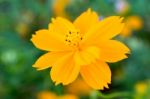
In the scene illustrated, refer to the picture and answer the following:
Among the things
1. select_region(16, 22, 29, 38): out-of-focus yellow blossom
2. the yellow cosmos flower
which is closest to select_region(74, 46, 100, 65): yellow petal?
the yellow cosmos flower

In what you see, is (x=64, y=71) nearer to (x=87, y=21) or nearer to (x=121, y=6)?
(x=87, y=21)

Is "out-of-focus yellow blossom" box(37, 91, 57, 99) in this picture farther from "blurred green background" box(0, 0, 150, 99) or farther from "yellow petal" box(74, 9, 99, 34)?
"yellow petal" box(74, 9, 99, 34)

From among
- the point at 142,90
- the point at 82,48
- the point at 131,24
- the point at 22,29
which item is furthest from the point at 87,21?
the point at 22,29

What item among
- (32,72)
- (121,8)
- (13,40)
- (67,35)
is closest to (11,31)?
(13,40)

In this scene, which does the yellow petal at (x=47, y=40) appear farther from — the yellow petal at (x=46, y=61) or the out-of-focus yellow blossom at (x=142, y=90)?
the out-of-focus yellow blossom at (x=142, y=90)

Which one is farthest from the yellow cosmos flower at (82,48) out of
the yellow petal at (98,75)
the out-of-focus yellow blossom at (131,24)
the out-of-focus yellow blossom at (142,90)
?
the out-of-focus yellow blossom at (131,24)

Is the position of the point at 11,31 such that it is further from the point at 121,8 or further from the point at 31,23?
the point at 121,8
